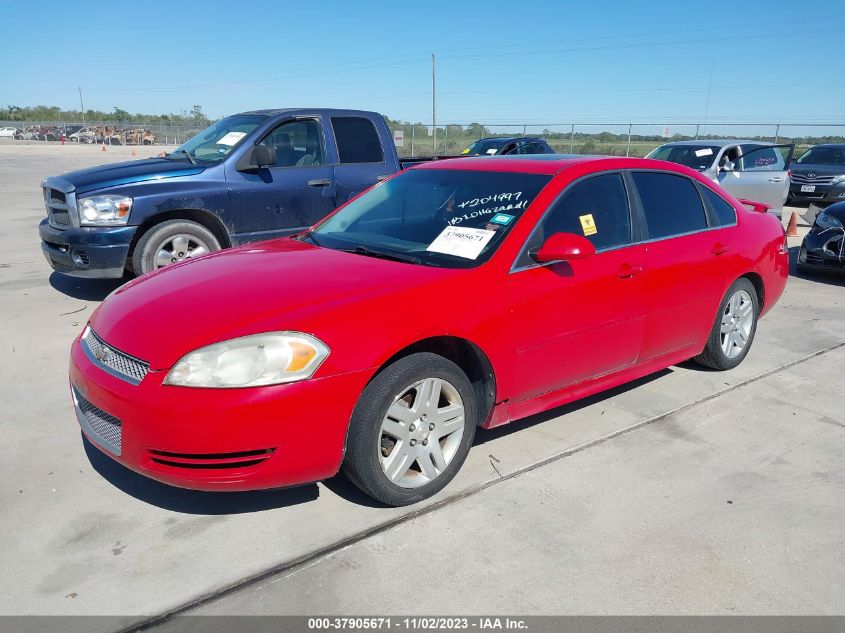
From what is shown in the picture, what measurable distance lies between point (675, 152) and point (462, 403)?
10.7 metres

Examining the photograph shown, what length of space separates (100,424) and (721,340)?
13.2 feet

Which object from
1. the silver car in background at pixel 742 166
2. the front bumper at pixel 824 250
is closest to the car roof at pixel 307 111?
the front bumper at pixel 824 250

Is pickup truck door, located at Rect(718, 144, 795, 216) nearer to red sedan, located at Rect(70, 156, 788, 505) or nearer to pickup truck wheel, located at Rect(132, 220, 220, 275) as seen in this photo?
red sedan, located at Rect(70, 156, 788, 505)

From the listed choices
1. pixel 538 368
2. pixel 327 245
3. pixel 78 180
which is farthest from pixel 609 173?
pixel 78 180

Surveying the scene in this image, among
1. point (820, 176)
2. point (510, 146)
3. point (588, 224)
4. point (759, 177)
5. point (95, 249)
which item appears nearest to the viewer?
point (588, 224)

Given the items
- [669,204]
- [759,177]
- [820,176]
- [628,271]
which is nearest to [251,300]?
[628,271]

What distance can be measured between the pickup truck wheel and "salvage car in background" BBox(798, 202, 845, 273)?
6.91m

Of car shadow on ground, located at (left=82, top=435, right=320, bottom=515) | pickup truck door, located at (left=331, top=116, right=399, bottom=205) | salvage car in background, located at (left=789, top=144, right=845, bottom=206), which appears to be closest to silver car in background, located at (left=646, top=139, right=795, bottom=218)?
salvage car in background, located at (left=789, top=144, right=845, bottom=206)

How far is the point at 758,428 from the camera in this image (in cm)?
419

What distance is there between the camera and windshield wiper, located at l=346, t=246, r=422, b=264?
3.52 meters

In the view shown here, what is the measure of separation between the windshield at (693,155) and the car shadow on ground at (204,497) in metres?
10.2

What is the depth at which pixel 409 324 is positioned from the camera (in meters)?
3.05

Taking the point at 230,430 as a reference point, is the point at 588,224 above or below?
above

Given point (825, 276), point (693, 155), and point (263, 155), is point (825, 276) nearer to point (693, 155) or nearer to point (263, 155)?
point (693, 155)
